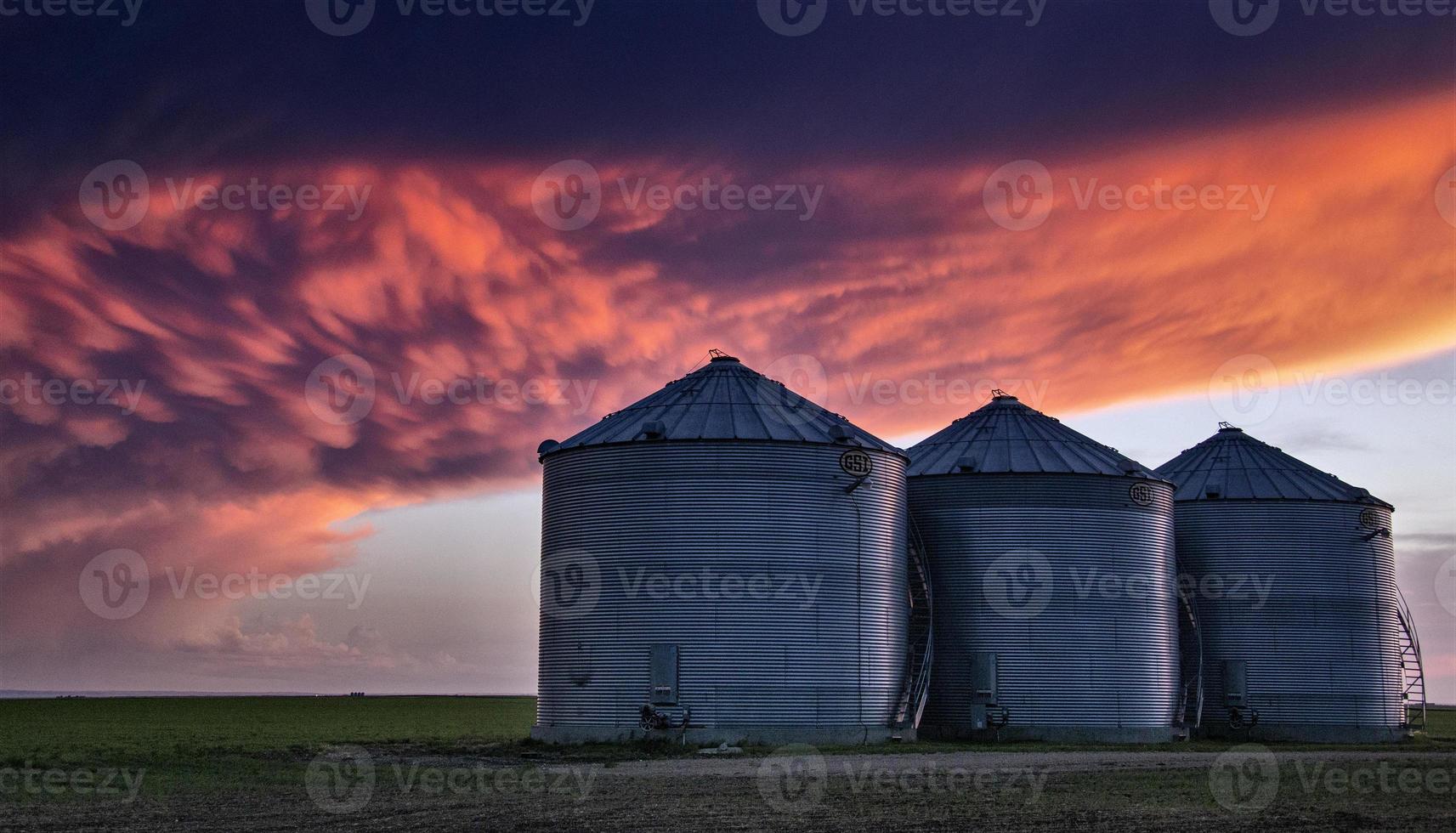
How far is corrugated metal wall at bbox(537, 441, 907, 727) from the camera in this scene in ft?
163

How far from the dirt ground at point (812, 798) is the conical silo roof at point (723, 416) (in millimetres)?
11830

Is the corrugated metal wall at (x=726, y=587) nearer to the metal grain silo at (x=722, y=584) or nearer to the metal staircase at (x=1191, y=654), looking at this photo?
the metal grain silo at (x=722, y=584)

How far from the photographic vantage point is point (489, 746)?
53.9 metres

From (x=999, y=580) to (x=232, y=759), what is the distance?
29267 millimetres

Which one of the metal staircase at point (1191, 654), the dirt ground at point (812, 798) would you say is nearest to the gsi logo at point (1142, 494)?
the metal staircase at point (1191, 654)

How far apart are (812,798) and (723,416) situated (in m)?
22.5

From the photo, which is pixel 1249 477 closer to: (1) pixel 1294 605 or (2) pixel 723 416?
(1) pixel 1294 605

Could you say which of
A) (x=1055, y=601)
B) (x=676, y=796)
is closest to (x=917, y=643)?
(x=1055, y=601)

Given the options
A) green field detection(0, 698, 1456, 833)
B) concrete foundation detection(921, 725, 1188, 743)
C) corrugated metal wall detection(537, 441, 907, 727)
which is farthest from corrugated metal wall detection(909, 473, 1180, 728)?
corrugated metal wall detection(537, 441, 907, 727)

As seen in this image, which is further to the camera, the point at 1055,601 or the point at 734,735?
the point at 1055,601

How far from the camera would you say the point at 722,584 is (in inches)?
1965

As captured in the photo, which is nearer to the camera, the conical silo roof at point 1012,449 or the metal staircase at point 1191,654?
the conical silo roof at point 1012,449

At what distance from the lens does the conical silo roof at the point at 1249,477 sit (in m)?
68.3

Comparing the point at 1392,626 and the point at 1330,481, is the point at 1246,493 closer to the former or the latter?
the point at 1330,481
